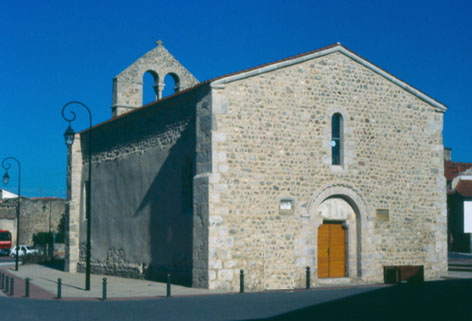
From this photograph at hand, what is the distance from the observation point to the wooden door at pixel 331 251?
66.2 ft

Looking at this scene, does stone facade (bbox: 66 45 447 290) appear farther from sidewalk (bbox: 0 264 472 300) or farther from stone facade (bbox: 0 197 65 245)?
stone facade (bbox: 0 197 65 245)

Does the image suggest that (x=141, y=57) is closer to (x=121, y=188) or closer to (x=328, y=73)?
(x=121, y=188)

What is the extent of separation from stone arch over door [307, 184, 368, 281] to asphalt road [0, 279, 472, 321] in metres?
3.33

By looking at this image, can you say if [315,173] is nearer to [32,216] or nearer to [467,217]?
[467,217]

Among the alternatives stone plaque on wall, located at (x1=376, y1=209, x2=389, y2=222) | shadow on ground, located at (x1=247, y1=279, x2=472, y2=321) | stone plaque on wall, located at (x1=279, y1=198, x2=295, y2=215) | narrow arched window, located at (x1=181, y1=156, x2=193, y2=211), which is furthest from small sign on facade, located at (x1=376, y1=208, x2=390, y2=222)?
narrow arched window, located at (x1=181, y1=156, x2=193, y2=211)

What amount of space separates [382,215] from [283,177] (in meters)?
4.27

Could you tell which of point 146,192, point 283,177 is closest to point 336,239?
point 283,177

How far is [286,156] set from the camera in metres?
19.3

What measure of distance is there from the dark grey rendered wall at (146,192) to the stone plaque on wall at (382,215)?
21.7 ft

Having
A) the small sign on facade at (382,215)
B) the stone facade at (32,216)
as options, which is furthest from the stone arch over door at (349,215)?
the stone facade at (32,216)

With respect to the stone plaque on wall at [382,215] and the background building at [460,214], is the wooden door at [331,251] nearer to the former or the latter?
the stone plaque on wall at [382,215]

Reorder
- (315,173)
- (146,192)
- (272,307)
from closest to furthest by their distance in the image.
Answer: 1. (272,307)
2. (315,173)
3. (146,192)

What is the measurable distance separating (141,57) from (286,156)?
12.1 meters

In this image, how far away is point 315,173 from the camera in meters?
19.8
